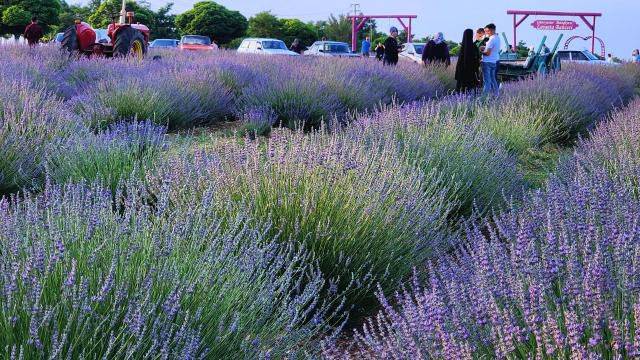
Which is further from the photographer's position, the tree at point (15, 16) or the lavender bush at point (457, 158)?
the tree at point (15, 16)

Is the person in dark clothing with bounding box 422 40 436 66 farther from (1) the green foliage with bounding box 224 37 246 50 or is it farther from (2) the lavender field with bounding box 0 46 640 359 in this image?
(1) the green foliage with bounding box 224 37 246 50

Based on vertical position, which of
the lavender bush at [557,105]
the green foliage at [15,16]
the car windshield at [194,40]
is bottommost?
the lavender bush at [557,105]

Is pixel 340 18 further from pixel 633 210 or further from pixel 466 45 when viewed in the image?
pixel 633 210

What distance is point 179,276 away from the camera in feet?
8.51

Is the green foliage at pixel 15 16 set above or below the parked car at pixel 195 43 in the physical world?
above

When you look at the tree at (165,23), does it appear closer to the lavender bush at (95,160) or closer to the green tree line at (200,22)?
the green tree line at (200,22)

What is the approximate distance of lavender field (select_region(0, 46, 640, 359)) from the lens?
7.18ft

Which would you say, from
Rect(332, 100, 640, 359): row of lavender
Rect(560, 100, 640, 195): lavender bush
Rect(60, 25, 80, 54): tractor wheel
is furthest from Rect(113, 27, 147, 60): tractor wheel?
Rect(332, 100, 640, 359): row of lavender

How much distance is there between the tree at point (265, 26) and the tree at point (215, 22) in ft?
4.49

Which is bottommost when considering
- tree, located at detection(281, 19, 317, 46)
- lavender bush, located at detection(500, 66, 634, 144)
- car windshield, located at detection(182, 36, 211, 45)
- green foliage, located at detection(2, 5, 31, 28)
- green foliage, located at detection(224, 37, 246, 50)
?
lavender bush, located at detection(500, 66, 634, 144)

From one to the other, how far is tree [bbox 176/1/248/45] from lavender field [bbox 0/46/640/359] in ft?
155

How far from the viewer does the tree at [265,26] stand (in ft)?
183

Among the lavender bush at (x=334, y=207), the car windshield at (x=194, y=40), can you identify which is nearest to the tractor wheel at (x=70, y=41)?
the lavender bush at (x=334, y=207)

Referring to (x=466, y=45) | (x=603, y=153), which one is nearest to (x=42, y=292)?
(x=603, y=153)
